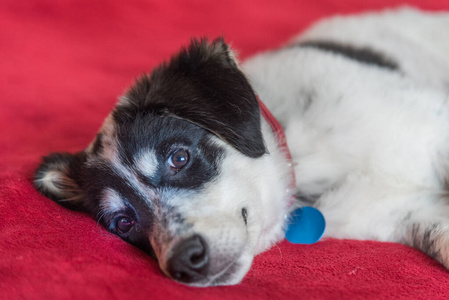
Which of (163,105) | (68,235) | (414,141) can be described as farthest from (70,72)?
(414,141)

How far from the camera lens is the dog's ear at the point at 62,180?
2057 mm

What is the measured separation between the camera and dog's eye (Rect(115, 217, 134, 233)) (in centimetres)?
187

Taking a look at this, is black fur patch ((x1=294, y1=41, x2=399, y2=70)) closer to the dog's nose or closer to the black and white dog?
the black and white dog

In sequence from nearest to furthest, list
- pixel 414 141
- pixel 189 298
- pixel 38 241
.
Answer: pixel 189 298
pixel 38 241
pixel 414 141

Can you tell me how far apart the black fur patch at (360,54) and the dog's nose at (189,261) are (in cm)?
150

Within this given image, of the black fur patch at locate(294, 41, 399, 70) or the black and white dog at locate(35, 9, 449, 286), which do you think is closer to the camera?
the black and white dog at locate(35, 9, 449, 286)

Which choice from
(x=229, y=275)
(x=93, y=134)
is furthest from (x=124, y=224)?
(x=93, y=134)

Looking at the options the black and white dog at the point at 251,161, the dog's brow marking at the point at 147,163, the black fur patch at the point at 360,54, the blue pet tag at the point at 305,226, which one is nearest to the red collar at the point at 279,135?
the black and white dog at the point at 251,161

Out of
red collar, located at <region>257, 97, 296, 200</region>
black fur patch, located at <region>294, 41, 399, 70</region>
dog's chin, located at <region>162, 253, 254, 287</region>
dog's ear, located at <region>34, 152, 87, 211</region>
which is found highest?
black fur patch, located at <region>294, 41, 399, 70</region>

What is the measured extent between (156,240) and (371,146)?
3.57ft

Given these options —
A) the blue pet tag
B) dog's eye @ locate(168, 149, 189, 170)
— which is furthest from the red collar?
dog's eye @ locate(168, 149, 189, 170)

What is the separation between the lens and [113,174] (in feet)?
6.17

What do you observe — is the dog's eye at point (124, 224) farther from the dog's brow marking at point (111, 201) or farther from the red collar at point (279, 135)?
the red collar at point (279, 135)

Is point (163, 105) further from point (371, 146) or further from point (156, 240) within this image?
point (371, 146)
